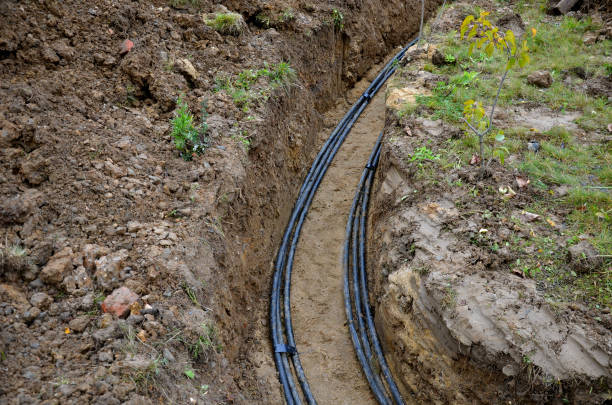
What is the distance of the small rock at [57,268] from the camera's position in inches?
141

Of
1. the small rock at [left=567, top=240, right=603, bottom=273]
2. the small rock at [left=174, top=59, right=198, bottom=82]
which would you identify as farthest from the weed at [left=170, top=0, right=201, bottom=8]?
the small rock at [left=567, top=240, right=603, bottom=273]

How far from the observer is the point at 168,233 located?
438 centimetres

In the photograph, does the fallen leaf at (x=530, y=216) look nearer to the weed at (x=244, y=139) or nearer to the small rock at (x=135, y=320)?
the weed at (x=244, y=139)

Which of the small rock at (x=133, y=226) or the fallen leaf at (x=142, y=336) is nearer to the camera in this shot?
the fallen leaf at (x=142, y=336)

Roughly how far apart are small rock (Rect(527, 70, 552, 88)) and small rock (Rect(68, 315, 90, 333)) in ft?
21.9

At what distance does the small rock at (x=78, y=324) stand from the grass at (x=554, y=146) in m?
3.95

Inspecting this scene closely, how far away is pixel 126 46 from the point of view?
5625 millimetres

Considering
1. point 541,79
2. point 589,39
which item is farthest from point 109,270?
point 589,39

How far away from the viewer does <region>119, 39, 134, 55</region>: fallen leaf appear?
560 centimetres

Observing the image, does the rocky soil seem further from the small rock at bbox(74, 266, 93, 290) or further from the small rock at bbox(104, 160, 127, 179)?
the small rock at bbox(104, 160, 127, 179)

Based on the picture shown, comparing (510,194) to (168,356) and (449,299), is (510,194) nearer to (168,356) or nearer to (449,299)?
(449,299)

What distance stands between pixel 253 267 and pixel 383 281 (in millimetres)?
1757

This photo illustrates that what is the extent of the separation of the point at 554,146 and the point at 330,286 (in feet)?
11.5

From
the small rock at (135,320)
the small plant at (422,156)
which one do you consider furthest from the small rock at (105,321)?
the small plant at (422,156)
